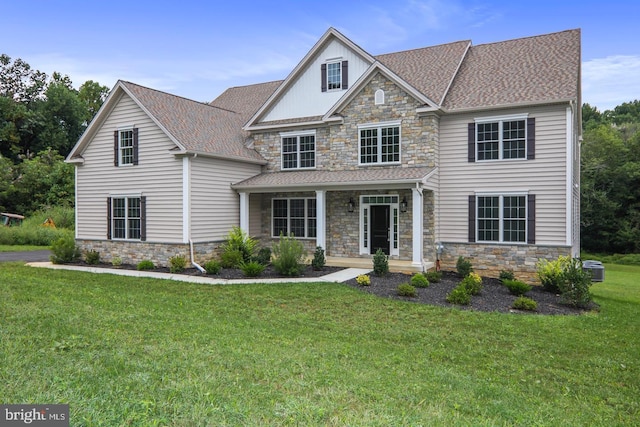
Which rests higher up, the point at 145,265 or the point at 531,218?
the point at 531,218

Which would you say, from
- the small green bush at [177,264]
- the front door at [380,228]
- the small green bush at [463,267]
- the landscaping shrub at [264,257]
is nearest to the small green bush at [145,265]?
the small green bush at [177,264]

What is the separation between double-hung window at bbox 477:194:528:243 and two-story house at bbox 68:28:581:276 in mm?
42

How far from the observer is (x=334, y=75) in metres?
17.0

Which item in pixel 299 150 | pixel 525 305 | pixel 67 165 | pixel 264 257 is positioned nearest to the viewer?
pixel 525 305

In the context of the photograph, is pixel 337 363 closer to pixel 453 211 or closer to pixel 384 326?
pixel 384 326

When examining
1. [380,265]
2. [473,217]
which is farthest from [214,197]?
[473,217]

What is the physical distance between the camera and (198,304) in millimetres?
9297

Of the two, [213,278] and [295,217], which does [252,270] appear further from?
[295,217]

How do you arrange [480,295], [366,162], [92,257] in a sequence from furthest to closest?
[92,257] < [366,162] < [480,295]

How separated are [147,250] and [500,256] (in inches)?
476

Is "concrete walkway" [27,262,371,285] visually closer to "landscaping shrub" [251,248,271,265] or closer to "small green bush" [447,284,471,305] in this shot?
"landscaping shrub" [251,248,271,265]

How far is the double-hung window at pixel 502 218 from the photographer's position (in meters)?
13.8

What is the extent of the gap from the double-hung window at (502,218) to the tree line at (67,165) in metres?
23.6

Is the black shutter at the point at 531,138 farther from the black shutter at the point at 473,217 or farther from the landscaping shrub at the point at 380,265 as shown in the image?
the landscaping shrub at the point at 380,265
